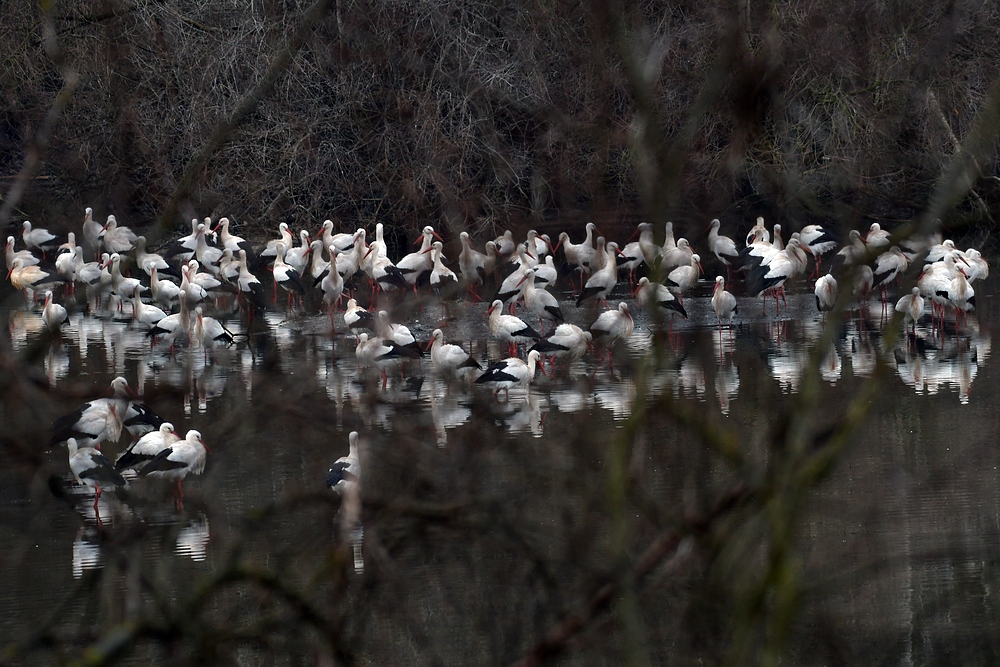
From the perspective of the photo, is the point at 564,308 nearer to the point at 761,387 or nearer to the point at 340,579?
the point at 761,387

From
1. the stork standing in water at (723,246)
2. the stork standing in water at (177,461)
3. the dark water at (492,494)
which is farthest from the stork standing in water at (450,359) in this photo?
the stork standing in water at (723,246)

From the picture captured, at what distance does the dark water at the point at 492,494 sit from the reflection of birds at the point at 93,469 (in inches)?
6.4

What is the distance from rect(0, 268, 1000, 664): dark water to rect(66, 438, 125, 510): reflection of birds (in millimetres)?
162

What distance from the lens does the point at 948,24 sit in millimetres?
2227

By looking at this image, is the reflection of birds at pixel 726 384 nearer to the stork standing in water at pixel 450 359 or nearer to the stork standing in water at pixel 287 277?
the stork standing in water at pixel 450 359

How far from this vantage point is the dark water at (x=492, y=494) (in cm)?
256

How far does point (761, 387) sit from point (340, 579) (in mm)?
7448

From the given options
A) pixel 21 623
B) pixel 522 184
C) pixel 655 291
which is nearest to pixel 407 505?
pixel 655 291

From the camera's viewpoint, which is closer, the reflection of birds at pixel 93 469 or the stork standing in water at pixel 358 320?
the reflection of birds at pixel 93 469

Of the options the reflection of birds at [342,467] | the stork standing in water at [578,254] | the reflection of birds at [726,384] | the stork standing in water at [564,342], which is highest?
the stork standing in water at [578,254]

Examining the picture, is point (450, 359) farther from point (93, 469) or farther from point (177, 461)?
point (93, 469)

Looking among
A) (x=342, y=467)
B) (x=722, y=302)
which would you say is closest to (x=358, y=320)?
(x=722, y=302)

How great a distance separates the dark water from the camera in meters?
2.56

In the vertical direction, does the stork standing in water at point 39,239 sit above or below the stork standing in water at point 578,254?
above
